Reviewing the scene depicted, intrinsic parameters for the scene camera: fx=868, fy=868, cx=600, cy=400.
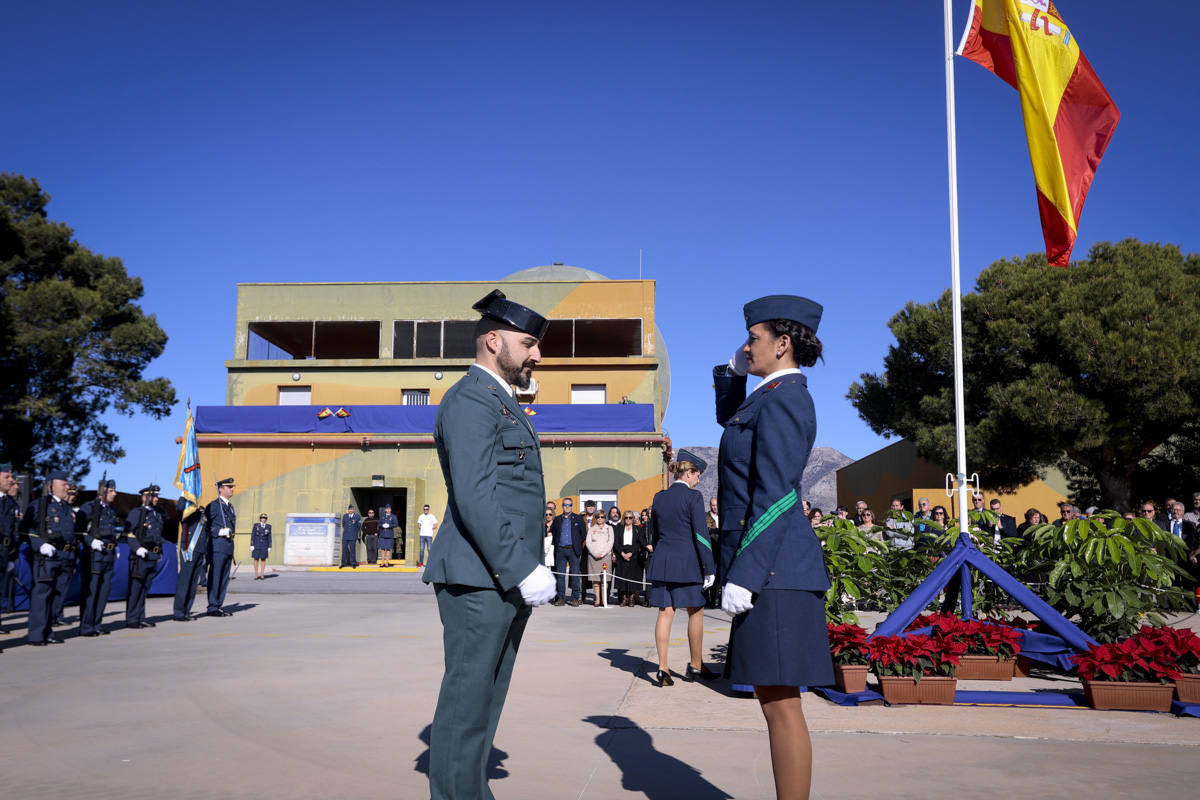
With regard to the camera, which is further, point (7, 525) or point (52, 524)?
point (52, 524)

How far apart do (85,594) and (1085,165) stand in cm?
1171

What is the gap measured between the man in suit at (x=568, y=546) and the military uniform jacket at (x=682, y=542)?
9160 millimetres

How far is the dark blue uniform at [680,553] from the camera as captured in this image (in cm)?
704

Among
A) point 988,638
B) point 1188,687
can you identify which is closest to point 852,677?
point 988,638

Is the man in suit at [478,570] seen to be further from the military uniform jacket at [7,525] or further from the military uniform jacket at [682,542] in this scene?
the military uniform jacket at [7,525]

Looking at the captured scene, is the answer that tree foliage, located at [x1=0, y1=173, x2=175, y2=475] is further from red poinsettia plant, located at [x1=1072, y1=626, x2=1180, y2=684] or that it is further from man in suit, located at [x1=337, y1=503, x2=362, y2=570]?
red poinsettia plant, located at [x1=1072, y1=626, x2=1180, y2=684]

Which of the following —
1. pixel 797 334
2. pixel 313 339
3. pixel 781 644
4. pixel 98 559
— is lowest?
pixel 98 559

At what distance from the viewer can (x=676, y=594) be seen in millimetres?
7059

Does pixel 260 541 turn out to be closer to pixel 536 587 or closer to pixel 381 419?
pixel 381 419

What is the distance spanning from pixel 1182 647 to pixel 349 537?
2495 centimetres

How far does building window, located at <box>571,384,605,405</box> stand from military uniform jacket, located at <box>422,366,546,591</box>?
99.3 ft

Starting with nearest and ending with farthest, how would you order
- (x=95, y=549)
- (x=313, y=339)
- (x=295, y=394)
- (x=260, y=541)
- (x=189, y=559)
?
(x=95, y=549) < (x=189, y=559) < (x=260, y=541) < (x=313, y=339) < (x=295, y=394)

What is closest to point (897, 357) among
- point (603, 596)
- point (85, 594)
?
point (603, 596)

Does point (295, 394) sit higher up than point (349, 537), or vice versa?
point (295, 394)
